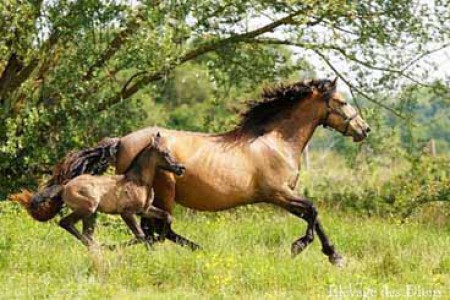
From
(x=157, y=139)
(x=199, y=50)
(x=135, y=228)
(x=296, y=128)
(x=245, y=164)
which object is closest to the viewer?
(x=135, y=228)

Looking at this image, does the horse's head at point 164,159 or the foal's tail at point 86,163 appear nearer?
the horse's head at point 164,159

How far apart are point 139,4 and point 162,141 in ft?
13.3

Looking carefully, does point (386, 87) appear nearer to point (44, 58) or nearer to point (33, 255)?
point (44, 58)

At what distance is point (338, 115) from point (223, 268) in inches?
115

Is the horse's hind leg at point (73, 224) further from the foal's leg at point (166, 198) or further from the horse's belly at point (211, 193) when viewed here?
the horse's belly at point (211, 193)

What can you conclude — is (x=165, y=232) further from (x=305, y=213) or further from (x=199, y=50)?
(x=199, y=50)

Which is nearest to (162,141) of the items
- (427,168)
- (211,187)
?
(211,187)

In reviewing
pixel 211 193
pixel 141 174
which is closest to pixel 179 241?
pixel 211 193

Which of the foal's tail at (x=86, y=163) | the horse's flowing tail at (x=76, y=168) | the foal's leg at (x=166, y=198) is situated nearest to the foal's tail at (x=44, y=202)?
the horse's flowing tail at (x=76, y=168)

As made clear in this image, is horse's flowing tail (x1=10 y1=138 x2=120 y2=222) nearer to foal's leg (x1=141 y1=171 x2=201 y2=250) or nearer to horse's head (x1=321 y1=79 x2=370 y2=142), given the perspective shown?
foal's leg (x1=141 y1=171 x2=201 y2=250)

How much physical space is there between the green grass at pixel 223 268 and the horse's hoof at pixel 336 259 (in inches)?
3.0

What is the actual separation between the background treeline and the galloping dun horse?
2.19 metres

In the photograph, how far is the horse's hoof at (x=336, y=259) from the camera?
960 centimetres

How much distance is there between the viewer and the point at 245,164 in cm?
1000
